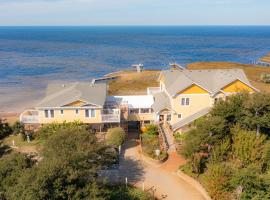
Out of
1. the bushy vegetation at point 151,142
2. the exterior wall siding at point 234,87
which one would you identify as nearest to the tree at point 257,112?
the exterior wall siding at point 234,87

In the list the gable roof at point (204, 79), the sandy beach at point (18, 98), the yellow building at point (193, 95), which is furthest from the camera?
the sandy beach at point (18, 98)

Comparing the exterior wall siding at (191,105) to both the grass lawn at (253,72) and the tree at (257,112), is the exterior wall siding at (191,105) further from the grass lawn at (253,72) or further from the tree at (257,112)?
the grass lawn at (253,72)

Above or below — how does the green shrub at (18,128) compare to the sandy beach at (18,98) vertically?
above

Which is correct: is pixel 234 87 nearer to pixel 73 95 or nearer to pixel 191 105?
pixel 191 105

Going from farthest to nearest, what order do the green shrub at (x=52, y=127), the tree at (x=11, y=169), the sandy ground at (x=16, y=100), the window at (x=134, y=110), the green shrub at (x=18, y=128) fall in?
1. the sandy ground at (x=16, y=100)
2. the window at (x=134, y=110)
3. the green shrub at (x=18, y=128)
4. the green shrub at (x=52, y=127)
5. the tree at (x=11, y=169)

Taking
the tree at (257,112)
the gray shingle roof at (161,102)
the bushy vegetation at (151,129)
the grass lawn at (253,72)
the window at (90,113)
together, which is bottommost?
the grass lawn at (253,72)

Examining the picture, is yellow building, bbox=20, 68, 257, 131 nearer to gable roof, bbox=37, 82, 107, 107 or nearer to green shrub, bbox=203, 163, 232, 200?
gable roof, bbox=37, 82, 107, 107

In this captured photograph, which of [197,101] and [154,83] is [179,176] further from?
[154,83]

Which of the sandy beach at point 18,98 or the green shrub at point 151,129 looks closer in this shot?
the green shrub at point 151,129
